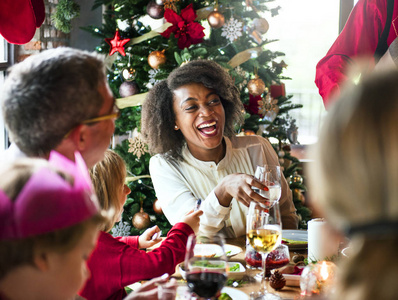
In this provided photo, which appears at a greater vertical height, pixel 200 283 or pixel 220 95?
pixel 220 95

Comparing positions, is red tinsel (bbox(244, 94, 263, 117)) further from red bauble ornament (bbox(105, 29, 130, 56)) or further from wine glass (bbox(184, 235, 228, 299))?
wine glass (bbox(184, 235, 228, 299))

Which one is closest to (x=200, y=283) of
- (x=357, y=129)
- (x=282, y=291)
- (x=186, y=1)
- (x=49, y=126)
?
(x=282, y=291)

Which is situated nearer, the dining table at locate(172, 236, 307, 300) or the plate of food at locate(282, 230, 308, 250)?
the dining table at locate(172, 236, 307, 300)

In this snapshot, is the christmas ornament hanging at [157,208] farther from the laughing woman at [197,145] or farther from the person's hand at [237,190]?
the person's hand at [237,190]

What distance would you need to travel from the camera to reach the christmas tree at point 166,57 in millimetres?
3209

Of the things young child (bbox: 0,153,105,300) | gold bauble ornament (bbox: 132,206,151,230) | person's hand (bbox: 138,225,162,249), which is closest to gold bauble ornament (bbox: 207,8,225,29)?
gold bauble ornament (bbox: 132,206,151,230)

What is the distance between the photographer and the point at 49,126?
116cm

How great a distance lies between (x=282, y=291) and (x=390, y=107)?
936 millimetres

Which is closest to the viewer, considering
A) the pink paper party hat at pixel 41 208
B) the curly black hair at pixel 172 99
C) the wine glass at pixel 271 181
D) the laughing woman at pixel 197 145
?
the pink paper party hat at pixel 41 208

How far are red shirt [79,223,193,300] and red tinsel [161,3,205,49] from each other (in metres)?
1.92

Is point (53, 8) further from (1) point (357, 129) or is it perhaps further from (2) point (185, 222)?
(1) point (357, 129)

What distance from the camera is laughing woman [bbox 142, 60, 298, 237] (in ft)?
7.89

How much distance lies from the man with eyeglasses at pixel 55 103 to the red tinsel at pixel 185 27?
6.56ft

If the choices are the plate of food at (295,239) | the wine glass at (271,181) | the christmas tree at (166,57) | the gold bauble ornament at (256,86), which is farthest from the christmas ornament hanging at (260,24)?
the wine glass at (271,181)
